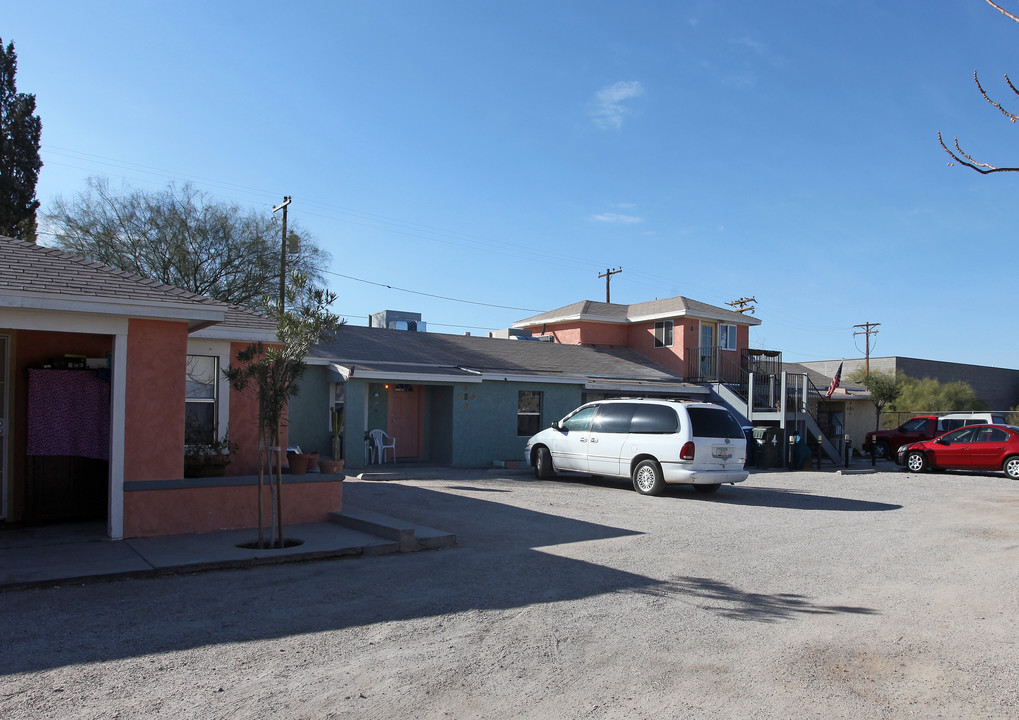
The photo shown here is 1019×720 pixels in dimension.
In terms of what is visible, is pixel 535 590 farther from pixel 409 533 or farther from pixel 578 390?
pixel 578 390

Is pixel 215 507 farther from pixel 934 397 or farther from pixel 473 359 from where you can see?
pixel 934 397

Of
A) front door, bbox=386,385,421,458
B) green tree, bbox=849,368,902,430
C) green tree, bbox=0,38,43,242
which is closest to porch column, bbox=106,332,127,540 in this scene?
front door, bbox=386,385,421,458

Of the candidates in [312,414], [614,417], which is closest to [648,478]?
[614,417]

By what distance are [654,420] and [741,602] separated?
25.6ft

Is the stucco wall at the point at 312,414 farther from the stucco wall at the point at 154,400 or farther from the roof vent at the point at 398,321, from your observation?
the stucco wall at the point at 154,400

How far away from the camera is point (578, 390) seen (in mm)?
23531

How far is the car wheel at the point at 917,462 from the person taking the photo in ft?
69.2

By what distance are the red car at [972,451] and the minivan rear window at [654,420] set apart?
11.0 metres

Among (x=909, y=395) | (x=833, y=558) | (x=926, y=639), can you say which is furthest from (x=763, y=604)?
(x=909, y=395)

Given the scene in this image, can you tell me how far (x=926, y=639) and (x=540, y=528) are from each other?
5.42m

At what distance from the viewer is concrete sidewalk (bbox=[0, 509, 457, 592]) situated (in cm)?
702

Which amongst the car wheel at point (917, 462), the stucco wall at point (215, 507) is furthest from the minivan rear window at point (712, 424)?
the car wheel at point (917, 462)

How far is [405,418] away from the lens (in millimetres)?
21203

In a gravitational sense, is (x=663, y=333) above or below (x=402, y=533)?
above
